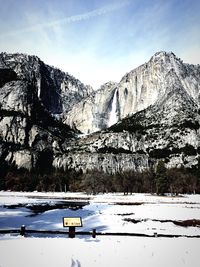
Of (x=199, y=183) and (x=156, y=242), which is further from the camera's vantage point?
(x=199, y=183)

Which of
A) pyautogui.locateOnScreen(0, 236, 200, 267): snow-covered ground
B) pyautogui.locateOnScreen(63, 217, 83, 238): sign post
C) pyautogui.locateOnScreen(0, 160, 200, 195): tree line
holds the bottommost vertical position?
pyautogui.locateOnScreen(0, 236, 200, 267): snow-covered ground

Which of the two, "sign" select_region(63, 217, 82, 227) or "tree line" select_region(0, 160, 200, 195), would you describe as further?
"tree line" select_region(0, 160, 200, 195)

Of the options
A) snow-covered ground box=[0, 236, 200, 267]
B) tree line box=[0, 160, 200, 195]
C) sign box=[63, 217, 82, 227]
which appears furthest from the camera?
tree line box=[0, 160, 200, 195]

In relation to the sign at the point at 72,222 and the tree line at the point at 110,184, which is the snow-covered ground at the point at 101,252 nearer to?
the sign at the point at 72,222

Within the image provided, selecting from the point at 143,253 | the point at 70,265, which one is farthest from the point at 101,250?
the point at 70,265

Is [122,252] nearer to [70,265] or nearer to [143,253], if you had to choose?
[143,253]

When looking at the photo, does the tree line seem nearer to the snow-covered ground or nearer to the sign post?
the sign post

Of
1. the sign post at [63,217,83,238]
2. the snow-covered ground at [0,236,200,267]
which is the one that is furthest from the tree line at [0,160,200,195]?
the snow-covered ground at [0,236,200,267]

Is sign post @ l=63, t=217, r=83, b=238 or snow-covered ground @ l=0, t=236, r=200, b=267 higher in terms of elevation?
sign post @ l=63, t=217, r=83, b=238

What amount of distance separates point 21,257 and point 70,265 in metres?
3.35

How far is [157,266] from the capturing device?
19.0m

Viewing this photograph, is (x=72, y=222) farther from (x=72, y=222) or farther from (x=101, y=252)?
(x=101, y=252)

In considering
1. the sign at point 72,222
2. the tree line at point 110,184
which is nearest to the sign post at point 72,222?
the sign at point 72,222

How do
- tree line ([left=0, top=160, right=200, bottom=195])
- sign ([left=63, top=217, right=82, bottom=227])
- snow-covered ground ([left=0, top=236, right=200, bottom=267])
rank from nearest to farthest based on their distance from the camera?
snow-covered ground ([left=0, top=236, right=200, bottom=267]) < sign ([left=63, top=217, right=82, bottom=227]) < tree line ([left=0, top=160, right=200, bottom=195])
